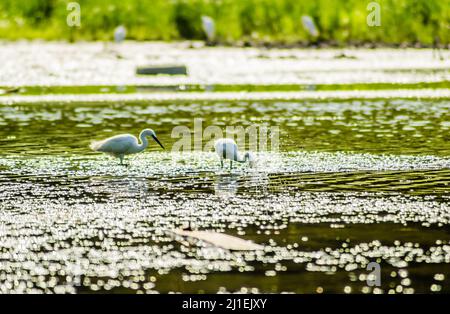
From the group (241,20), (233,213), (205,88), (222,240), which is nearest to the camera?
(222,240)

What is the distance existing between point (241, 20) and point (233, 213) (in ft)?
106

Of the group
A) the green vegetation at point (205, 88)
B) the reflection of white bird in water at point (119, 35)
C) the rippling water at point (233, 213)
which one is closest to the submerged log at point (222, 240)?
the rippling water at point (233, 213)

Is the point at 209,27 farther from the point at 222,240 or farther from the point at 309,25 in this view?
the point at 222,240

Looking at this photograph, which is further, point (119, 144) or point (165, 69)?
point (165, 69)

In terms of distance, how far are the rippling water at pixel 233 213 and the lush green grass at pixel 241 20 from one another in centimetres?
2176

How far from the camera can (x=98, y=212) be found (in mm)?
12906

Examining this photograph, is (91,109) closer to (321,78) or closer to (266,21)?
(321,78)

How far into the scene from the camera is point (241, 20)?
44.6 m

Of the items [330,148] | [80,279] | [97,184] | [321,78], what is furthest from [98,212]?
[321,78]

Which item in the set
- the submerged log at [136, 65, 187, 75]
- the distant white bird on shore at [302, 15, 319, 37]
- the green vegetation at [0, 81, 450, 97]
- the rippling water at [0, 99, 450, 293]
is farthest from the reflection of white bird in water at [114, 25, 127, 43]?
the rippling water at [0, 99, 450, 293]

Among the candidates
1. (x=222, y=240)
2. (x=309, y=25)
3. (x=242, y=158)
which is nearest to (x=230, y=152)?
(x=242, y=158)

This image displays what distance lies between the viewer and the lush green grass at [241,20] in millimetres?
42406

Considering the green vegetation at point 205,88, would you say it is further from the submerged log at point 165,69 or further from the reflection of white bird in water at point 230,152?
the reflection of white bird in water at point 230,152

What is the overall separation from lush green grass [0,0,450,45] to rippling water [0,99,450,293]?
21.8 meters
